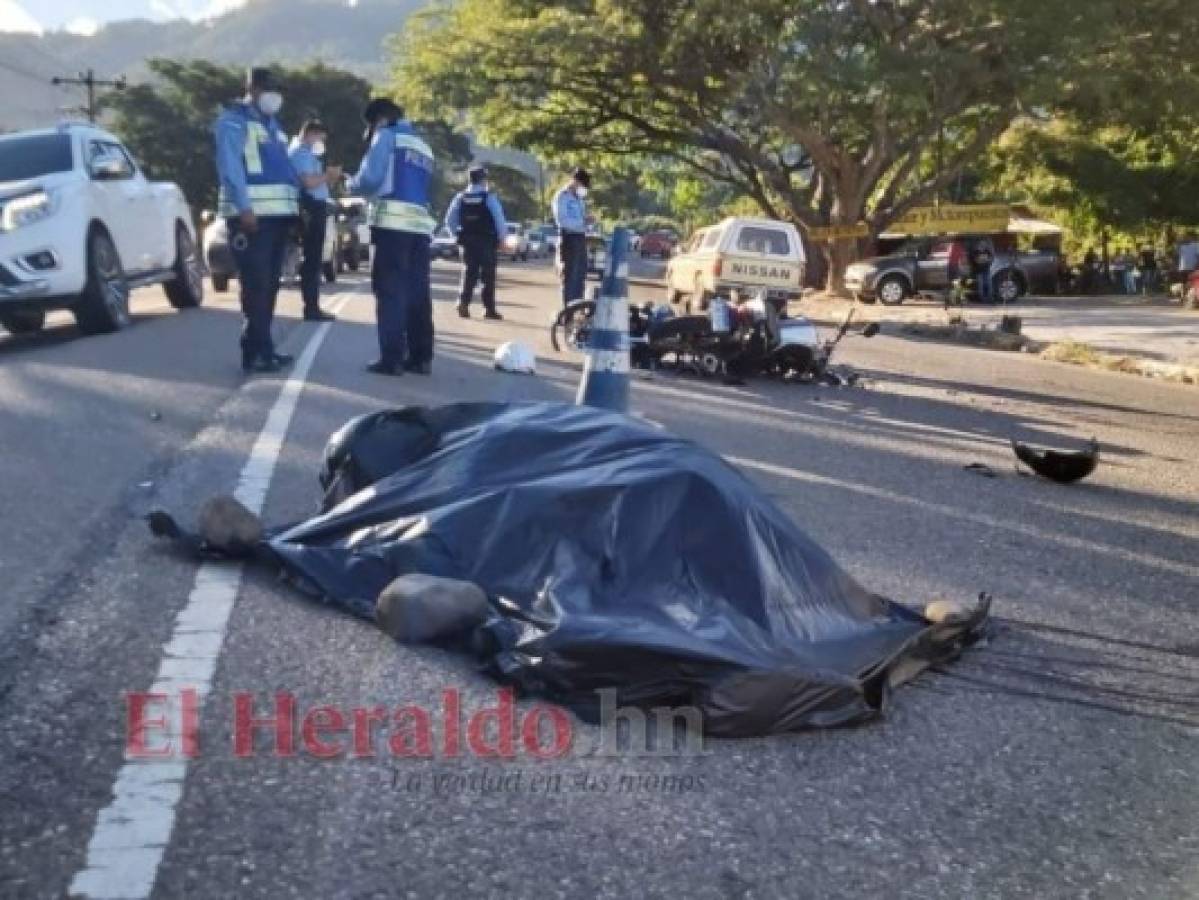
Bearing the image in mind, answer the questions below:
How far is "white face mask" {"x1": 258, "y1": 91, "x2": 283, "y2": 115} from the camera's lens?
9.10 meters

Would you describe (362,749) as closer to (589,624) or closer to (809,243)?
(589,624)

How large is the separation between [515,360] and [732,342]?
6.48ft

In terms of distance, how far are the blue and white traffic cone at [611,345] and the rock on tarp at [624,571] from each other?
2.16 m

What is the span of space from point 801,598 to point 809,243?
100ft

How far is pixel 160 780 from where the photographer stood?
2.81 metres

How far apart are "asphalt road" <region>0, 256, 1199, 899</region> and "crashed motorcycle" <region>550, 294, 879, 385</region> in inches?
165

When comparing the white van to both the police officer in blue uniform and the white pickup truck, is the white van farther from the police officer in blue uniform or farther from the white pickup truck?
the police officer in blue uniform

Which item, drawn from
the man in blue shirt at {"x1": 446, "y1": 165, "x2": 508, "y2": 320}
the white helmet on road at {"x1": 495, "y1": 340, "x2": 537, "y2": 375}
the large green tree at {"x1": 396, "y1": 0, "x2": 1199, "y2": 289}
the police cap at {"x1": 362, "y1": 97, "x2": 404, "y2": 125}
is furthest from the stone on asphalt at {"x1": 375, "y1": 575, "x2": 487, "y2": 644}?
the large green tree at {"x1": 396, "y1": 0, "x2": 1199, "y2": 289}

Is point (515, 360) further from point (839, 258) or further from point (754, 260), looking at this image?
point (839, 258)

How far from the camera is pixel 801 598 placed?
3.74m

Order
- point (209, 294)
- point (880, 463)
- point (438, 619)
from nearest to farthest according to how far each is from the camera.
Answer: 1. point (438, 619)
2. point (880, 463)
3. point (209, 294)

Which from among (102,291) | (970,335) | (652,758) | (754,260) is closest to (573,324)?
(102,291)

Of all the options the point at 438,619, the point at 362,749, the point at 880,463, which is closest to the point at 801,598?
the point at 438,619

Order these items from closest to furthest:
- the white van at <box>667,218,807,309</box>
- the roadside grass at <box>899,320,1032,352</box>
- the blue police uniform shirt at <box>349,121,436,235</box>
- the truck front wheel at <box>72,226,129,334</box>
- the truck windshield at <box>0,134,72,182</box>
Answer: the blue police uniform shirt at <box>349,121,436,235</box> → the truck front wheel at <box>72,226,129,334</box> → the truck windshield at <box>0,134,72,182</box> → the white van at <box>667,218,807,309</box> → the roadside grass at <box>899,320,1032,352</box>
